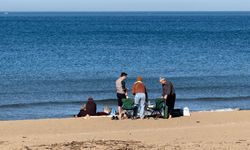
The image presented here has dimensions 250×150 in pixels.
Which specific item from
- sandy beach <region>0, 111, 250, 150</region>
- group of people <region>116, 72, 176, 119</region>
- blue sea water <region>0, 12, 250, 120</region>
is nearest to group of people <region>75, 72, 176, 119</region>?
group of people <region>116, 72, 176, 119</region>

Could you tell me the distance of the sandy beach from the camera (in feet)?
48.3

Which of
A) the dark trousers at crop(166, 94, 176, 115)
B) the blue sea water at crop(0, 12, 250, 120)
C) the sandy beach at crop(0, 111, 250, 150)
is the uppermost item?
the blue sea water at crop(0, 12, 250, 120)

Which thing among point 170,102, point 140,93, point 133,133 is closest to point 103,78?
point 170,102

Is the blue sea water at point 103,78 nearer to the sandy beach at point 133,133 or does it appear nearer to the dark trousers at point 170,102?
the sandy beach at point 133,133

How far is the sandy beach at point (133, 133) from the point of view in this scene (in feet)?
48.3

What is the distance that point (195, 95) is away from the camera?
97.3 feet

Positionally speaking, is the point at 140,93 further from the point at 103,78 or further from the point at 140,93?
the point at 103,78

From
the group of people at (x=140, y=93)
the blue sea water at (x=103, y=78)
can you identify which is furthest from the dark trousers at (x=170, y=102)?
the blue sea water at (x=103, y=78)

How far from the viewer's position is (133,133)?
55.1 feet

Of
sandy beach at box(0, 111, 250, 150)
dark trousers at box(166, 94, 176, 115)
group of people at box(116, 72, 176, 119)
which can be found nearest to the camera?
sandy beach at box(0, 111, 250, 150)

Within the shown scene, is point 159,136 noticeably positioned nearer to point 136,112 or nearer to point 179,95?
point 136,112

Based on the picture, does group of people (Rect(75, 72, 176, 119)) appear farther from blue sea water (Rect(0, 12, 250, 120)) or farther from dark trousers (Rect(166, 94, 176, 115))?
blue sea water (Rect(0, 12, 250, 120))

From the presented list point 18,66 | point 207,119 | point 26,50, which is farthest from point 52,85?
point 26,50

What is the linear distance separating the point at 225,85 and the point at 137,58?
62.0ft
